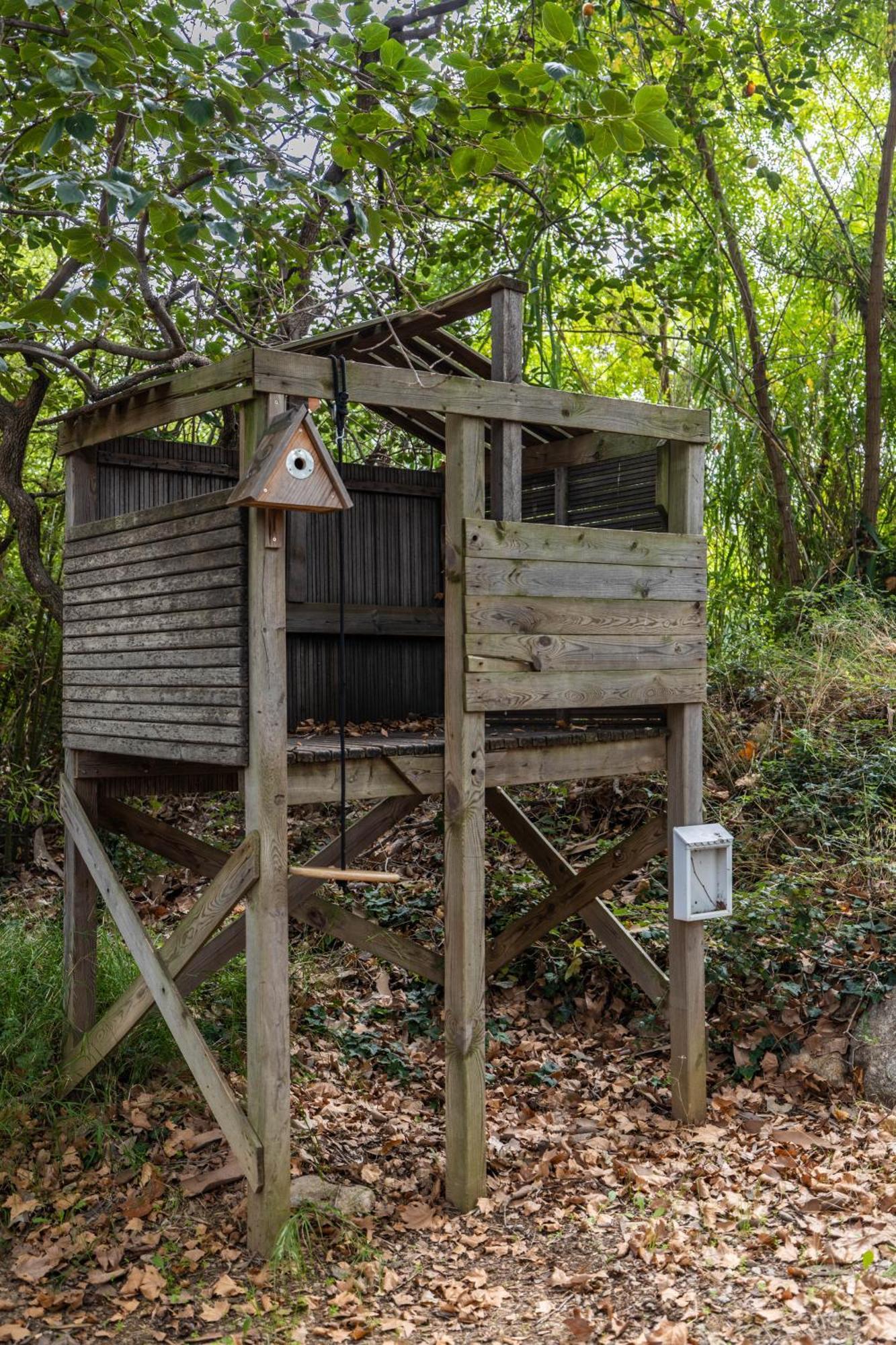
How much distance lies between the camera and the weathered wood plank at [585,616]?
462 centimetres

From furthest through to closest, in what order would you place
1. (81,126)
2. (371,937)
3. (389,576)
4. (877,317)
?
1. (877,317)
2. (389,576)
3. (371,937)
4. (81,126)

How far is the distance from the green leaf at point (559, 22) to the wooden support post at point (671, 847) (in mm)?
1989

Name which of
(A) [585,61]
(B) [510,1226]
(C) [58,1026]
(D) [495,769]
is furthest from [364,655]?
(A) [585,61]

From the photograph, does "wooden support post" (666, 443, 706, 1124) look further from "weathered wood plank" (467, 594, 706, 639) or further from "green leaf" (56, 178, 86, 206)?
"green leaf" (56, 178, 86, 206)

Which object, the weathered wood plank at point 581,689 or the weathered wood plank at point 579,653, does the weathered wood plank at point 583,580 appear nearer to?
the weathered wood plank at point 579,653

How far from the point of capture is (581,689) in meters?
4.95

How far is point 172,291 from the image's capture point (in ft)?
21.5

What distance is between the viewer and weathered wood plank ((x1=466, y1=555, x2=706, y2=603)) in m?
4.62

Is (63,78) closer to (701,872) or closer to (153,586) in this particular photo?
(153,586)

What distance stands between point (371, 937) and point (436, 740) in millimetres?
1006

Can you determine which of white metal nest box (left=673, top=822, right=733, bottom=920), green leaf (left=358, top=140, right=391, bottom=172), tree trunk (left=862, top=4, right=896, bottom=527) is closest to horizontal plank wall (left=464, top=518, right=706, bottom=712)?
white metal nest box (left=673, top=822, right=733, bottom=920)

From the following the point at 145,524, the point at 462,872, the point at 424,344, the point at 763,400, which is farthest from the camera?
the point at 763,400

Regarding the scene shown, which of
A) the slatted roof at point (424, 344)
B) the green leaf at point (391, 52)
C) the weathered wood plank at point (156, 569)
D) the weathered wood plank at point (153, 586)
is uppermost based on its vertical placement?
the green leaf at point (391, 52)

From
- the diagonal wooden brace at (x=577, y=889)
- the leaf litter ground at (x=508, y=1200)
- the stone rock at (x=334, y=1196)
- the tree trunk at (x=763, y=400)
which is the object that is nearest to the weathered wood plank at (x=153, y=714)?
the leaf litter ground at (x=508, y=1200)
